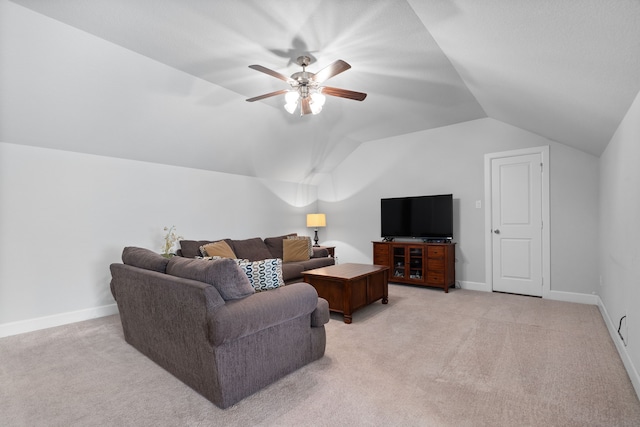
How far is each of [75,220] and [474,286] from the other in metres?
5.56

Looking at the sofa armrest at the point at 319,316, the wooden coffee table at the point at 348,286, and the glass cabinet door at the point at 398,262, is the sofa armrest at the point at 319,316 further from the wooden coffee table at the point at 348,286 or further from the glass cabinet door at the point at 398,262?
the glass cabinet door at the point at 398,262

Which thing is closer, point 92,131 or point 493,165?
point 92,131

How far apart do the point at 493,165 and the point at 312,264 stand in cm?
319

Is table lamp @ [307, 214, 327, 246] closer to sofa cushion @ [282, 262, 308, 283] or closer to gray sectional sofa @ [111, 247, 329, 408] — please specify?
sofa cushion @ [282, 262, 308, 283]

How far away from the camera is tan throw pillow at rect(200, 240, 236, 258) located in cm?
426

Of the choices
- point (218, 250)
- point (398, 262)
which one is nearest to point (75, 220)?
point (218, 250)

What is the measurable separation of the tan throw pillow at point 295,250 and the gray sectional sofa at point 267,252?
82 mm

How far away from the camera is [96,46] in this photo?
2748mm

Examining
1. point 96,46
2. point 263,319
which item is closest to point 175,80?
point 96,46

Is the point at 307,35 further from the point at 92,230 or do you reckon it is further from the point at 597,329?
the point at 597,329

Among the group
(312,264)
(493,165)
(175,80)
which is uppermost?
(175,80)

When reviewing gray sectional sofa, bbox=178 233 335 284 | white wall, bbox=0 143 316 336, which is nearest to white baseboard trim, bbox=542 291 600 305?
gray sectional sofa, bbox=178 233 335 284

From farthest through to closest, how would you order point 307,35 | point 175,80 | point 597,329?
point 175,80
point 597,329
point 307,35

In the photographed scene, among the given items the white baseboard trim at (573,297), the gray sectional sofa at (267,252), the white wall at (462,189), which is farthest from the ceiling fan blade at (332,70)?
the white baseboard trim at (573,297)
